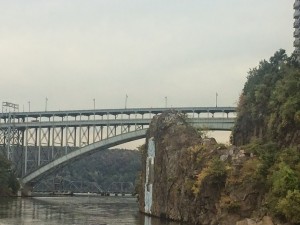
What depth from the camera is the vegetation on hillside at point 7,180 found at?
285 ft

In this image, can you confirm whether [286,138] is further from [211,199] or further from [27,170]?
[27,170]

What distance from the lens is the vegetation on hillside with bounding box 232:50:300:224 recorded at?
34.5 meters

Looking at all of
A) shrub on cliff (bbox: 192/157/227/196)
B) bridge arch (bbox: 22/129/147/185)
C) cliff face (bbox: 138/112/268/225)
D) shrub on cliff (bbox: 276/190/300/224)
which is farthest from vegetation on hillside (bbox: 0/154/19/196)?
shrub on cliff (bbox: 276/190/300/224)

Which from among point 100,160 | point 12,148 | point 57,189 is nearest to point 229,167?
point 12,148

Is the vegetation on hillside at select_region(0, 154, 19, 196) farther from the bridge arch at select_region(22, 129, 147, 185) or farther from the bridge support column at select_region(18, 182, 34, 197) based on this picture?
the bridge arch at select_region(22, 129, 147, 185)

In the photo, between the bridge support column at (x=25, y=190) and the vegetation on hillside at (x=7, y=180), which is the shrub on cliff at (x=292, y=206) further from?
the bridge support column at (x=25, y=190)

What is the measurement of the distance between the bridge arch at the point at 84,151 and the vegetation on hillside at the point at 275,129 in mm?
30863

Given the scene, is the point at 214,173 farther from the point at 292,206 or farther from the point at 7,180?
the point at 7,180

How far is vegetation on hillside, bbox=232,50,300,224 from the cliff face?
6.09 ft

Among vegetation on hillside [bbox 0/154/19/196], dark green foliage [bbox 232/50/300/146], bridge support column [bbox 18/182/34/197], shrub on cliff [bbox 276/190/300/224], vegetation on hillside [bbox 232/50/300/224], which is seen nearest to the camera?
shrub on cliff [bbox 276/190/300/224]

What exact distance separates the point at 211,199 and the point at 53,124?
52309mm

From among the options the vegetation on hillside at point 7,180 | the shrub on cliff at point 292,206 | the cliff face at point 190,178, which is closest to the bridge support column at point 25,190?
the vegetation on hillside at point 7,180

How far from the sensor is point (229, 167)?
4172cm

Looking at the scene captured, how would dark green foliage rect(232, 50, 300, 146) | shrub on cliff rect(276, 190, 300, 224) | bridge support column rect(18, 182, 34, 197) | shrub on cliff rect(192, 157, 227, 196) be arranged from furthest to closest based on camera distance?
bridge support column rect(18, 182, 34, 197), shrub on cliff rect(192, 157, 227, 196), dark green foliage rect(232, 50, 300, 146), shrub on cliff rect(276, 190, 300, 224)
